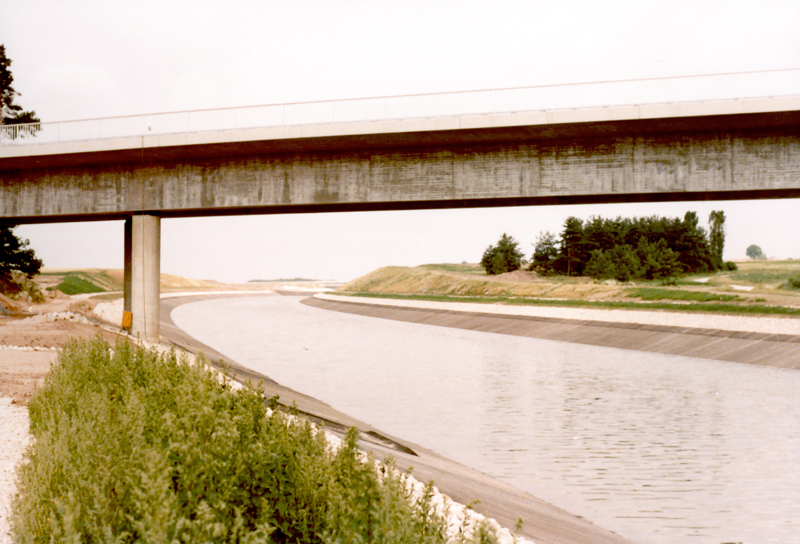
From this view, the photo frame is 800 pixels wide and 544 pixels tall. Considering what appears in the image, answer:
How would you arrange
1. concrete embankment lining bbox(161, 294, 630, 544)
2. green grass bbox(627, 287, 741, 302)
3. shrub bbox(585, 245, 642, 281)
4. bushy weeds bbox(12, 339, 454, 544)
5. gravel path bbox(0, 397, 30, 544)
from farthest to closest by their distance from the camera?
1. shrub bbox(585, 245, 642, 281)
2. green grass bbox(627, 287, 741, 302)
3. concrete embankment lining bbox(161, 294, 630, 544)
4. gravel path bbox(0, 397, 30, 544)
5. bushy weeds bbox(12, 339, 454, 544)

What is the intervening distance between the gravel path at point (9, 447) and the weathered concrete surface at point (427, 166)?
16334mm

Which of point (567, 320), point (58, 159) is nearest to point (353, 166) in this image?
point (58, 159)

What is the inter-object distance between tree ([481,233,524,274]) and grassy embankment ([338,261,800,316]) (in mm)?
5580

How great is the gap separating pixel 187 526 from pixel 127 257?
3262cm

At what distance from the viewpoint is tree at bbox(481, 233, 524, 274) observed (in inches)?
3693

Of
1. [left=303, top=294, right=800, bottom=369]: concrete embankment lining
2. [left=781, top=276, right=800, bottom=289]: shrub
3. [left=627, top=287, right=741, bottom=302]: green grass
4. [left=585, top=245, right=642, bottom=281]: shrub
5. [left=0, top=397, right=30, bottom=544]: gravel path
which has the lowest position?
[left=303, top=294, right=800, bottom=369]: concrete embankment lining

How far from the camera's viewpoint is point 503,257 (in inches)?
3708

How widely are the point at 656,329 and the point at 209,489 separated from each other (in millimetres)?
32165

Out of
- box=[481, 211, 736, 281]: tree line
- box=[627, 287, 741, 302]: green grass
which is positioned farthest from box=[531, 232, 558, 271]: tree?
box=[627, 287, 741, 302]: green grass

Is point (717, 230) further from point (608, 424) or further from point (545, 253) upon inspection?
point (608, 424)

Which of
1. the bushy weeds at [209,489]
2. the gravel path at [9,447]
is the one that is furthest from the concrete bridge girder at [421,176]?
the bushy weeds at [209,489]

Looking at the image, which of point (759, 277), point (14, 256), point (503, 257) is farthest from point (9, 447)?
point (503, 257)

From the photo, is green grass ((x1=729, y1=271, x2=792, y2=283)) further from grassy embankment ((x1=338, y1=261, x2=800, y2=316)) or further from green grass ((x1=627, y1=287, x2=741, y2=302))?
green grass ((x1=627, y1=287, x2=741, y2=302))

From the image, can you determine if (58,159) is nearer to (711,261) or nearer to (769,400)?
(769,400)
